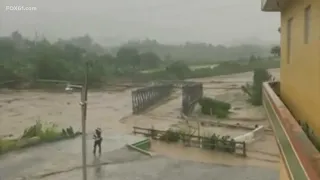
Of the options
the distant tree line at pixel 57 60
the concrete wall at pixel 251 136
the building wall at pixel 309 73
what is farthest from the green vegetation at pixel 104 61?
the building wall at pixel 309 73

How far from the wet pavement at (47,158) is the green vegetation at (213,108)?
11.2ft

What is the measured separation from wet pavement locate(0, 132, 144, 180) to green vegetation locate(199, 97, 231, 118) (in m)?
3.41

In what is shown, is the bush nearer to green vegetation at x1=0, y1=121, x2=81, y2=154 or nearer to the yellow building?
green vegetation at x1=0, y1=121, x2=81, y2=154

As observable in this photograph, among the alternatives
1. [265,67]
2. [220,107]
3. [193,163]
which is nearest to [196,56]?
[265,67]

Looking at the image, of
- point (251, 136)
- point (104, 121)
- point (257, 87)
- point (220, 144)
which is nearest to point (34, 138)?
point (220, 144)

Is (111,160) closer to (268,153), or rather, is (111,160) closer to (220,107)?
(268,153)

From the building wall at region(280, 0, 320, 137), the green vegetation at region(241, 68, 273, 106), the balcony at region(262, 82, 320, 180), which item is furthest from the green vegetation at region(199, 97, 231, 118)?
the balcony at region(262, 82, 320, 180)

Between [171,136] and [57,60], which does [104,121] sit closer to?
[171,136]

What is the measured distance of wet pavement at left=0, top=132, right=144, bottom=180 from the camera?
4490mm

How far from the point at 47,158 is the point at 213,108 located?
501 cm

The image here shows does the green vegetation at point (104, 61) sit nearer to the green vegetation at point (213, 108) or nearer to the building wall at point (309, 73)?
the green vegetation at point (213, 108)

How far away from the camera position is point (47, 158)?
16.4 ft

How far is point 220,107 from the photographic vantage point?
9.43 meters

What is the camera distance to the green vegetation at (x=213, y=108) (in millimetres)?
9219
